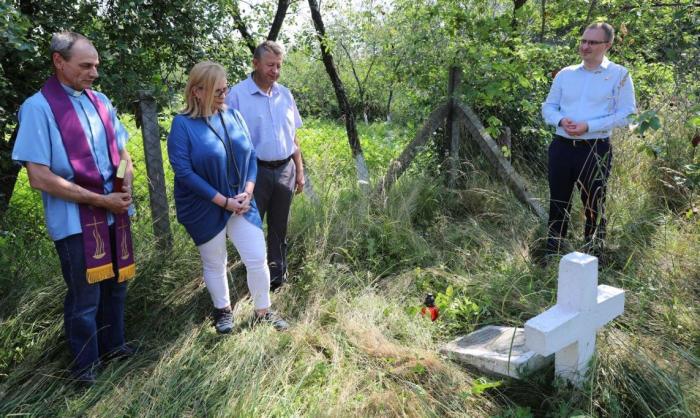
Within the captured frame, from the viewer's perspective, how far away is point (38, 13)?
382 centimetres

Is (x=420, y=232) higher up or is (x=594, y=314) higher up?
(x=594, y=314)

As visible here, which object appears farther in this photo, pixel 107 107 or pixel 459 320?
pixel 459 320

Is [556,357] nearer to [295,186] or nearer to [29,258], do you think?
[295,186]

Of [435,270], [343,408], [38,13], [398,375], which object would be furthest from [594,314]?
[38,13]

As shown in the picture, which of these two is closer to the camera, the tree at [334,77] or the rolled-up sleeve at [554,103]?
the rolled-up sleeve at [554,103]

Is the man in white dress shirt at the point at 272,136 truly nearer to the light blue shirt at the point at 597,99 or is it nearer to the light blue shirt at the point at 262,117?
the light blue shirt at the point at 262,117

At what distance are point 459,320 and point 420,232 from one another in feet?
4.58

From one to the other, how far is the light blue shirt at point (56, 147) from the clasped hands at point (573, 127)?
→ 9.75ft

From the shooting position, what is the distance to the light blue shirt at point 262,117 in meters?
3.57

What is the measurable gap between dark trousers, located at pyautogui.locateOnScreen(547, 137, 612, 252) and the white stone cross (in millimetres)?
1510

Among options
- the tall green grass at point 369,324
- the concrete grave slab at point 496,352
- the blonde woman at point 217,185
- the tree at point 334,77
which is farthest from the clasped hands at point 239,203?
the tree at point 334,77

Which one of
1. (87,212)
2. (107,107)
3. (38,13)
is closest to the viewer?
(87,212)

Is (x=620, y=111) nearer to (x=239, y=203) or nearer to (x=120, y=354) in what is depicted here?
(x=239, y=203)

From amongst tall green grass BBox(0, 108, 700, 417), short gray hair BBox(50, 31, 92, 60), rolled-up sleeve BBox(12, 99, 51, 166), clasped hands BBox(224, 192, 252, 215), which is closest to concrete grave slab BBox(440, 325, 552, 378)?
tall green grass BBox(0, 108, 700, 417)
